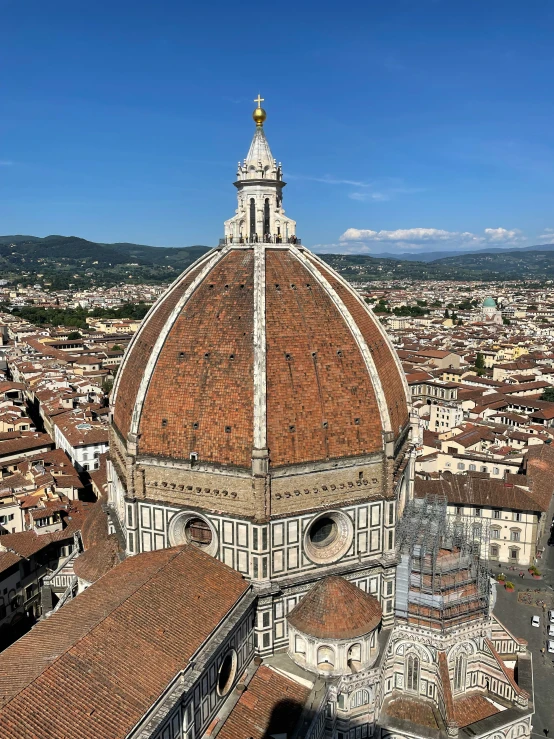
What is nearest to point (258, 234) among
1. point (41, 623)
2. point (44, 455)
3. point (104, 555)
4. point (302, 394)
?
point (302, 394)

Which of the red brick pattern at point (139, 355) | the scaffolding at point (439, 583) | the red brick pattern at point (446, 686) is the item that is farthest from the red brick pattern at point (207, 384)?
the red brick pattern at point (446, 686)

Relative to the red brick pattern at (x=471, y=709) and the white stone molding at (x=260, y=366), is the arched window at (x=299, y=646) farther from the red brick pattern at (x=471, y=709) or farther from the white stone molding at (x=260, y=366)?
the white stone molding at (x=260, y=366)

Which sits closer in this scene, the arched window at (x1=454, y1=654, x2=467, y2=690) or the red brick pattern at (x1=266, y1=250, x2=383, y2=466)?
the red brick pattern at (x1=266, y1=250, x2=383, y2=466)

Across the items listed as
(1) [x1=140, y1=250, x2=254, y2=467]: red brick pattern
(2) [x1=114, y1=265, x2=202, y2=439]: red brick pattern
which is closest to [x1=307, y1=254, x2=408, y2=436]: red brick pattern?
Answer: (1) [x1=140, y1=250, x2=254, y2=467]: red brick pattern

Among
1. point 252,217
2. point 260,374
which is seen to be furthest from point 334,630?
point 252,217

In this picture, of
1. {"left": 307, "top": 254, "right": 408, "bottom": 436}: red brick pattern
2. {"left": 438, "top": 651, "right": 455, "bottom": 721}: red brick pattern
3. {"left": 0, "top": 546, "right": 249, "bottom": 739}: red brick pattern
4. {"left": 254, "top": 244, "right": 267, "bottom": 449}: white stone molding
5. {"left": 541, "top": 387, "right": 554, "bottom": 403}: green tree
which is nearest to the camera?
{"left": 0, "top": 546, "right": 249, "bottom": 739}: red brick pattern

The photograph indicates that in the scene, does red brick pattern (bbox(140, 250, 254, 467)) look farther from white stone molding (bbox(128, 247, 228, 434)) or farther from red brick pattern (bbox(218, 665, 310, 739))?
red brick pattern (bbox(218, 665, 310, 739))

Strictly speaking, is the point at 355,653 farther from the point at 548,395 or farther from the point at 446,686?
the point at 548,395
